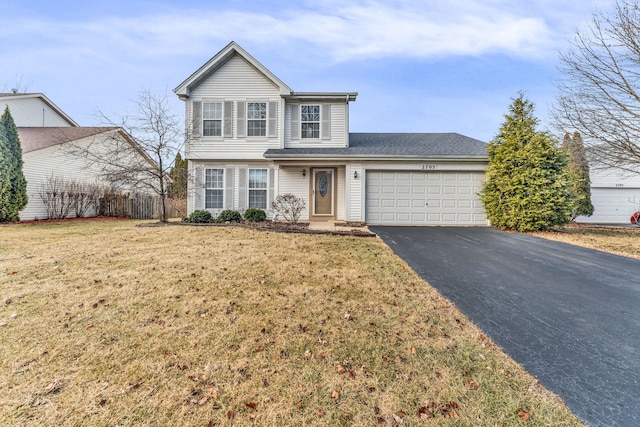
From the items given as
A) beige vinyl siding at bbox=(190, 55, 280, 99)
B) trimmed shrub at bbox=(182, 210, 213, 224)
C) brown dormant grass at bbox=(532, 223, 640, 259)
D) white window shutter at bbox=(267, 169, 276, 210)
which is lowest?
brown dormant grass at bbox=(532, 223, 640, 259)

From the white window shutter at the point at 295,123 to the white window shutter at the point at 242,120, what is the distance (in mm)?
2136

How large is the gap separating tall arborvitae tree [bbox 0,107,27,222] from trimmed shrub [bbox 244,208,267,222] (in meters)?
9.66

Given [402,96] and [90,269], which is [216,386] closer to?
[90,269]

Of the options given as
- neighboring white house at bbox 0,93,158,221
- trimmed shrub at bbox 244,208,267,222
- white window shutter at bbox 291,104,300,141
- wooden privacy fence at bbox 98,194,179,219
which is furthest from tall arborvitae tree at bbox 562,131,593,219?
wooden privacy fence at bbox 98,194,179,219

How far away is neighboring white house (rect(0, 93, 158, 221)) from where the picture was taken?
→ 14039 mm

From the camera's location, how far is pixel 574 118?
34.9 ft

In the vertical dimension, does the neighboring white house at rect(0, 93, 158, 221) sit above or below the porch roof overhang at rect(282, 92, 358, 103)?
below

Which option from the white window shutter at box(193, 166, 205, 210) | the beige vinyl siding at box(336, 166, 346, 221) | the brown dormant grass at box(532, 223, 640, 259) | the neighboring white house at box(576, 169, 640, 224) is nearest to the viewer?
the brown dormant grass at box(532, 223, 640, 259)

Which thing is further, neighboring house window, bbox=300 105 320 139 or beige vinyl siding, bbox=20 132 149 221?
beige vinyl siding, bbox=20 132 149 221

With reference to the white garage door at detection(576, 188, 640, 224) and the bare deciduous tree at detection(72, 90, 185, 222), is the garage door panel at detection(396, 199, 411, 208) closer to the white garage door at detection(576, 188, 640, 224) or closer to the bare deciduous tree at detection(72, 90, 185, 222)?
the bare deciduous tree at detection(72, 90, 185, 222)

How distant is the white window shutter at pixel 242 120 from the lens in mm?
13344

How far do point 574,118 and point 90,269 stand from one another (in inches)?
595

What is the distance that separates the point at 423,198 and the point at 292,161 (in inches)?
234

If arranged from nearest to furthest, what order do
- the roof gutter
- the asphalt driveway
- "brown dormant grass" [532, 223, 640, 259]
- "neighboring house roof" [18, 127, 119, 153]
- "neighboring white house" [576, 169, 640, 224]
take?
the asphalt driveway
"brown dormant grass" [532, 223, 640, 259]
the roof gutter
"neighboring house roof" [18, 127, 119, 153]
"neighboring white house" [576, 169, 640, 224]
